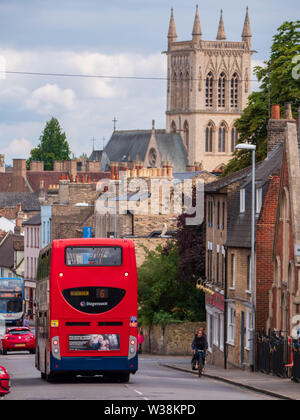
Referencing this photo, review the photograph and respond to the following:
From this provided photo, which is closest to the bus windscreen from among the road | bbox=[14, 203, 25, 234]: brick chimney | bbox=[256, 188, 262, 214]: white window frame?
the road

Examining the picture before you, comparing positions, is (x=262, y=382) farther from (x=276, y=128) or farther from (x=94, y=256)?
(x=276, y=128)

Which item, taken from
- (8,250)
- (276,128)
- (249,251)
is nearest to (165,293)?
(276,128)

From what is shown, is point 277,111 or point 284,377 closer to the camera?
point 284,377

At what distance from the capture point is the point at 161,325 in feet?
211

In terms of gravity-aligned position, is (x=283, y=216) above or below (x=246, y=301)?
above

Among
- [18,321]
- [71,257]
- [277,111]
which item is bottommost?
[18,321]

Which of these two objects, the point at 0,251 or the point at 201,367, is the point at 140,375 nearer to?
the point at 201,367

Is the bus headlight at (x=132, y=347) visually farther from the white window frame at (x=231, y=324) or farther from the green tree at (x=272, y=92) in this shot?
the green tree at (x=272, y=92)

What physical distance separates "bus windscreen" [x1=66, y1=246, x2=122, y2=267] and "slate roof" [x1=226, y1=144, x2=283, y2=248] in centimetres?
1484

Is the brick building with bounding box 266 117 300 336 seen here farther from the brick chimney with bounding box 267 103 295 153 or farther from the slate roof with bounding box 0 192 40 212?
the slate roof with bounding box 0 192 40 212

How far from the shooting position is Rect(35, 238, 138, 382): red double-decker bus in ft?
102

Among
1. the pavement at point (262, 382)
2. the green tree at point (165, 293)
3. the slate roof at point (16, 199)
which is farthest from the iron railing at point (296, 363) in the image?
the slate roof at point (16, 199)
